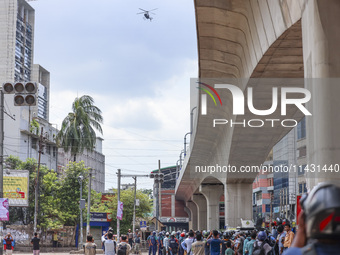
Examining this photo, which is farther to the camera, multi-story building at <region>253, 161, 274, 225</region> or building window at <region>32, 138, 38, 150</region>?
multi-story building at <region>253, 161, 274, 225</region>

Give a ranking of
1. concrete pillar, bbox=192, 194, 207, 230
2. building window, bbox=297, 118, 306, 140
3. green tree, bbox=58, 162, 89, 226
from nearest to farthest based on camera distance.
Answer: green tree, bbox=58, 162, 89, 226 < building window, bbox=297, 118, 306, 140 < concrete pillar, bbox=192, 194, 207, 230

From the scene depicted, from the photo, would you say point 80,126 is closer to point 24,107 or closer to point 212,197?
point 24,107

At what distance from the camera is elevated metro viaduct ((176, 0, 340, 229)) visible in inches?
391

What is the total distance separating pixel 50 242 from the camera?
5947cm

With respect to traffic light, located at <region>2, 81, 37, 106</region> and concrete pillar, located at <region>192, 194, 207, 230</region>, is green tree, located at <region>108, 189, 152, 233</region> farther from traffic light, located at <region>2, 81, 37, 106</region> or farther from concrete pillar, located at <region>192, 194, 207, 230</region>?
traffic light, located at <region>2, 81, 37, 106</region>

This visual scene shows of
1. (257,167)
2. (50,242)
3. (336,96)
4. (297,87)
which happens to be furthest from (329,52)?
(50,242)

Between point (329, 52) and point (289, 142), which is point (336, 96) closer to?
point (329, 52)

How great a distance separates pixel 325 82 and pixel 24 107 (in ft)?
257

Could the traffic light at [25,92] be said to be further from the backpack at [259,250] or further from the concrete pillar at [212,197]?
the concrete pillar at [212,197]

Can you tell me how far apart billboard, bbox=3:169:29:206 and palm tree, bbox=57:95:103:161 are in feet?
55.3

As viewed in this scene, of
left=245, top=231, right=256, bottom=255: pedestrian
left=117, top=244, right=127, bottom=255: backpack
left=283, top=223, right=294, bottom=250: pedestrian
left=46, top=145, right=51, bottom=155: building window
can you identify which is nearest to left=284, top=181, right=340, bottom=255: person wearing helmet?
left=283, top=223, right=294, bottom=250: pedestrian

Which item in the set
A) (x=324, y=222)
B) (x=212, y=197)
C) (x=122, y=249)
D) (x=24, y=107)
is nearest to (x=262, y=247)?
(x=122, y=249)

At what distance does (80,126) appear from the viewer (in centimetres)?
7431

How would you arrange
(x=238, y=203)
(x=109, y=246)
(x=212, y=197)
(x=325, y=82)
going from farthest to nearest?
(x=212, y=197) < (x=238, y=203) < (x=109, y=246) < (x=325, y=82)
